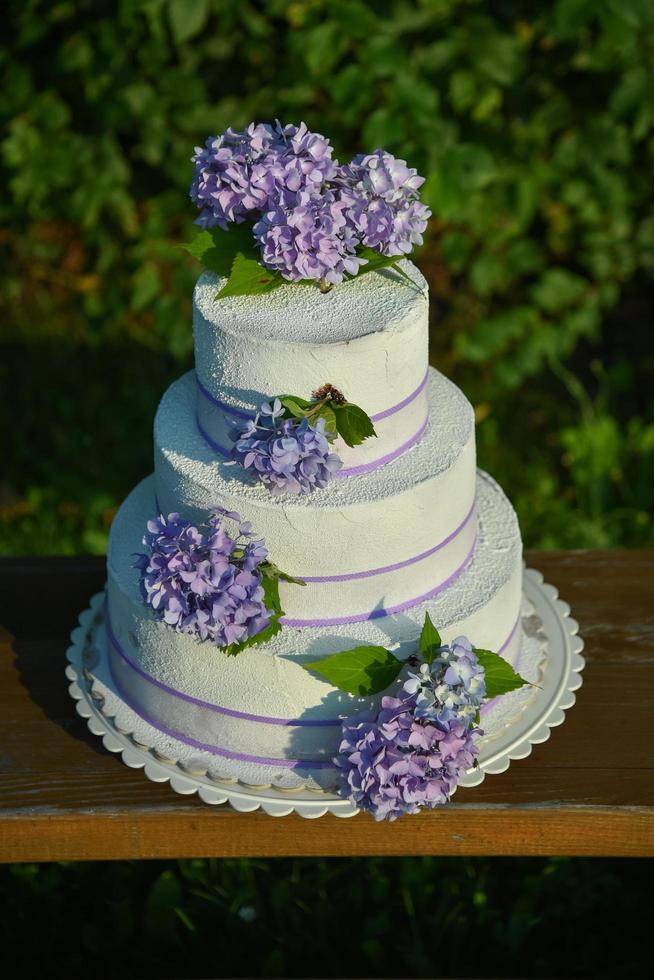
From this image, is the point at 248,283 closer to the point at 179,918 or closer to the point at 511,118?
the point at 179,918

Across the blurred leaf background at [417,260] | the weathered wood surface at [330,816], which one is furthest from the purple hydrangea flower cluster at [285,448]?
the blurred leaf background at [417,260]

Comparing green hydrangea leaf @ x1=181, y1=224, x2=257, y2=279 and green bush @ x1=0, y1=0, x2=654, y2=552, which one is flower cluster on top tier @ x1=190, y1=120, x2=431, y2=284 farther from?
green bush @ x1=0, y1=0, x2=654, y2=552

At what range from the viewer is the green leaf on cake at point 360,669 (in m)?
1.98

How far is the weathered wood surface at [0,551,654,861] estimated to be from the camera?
2.17m

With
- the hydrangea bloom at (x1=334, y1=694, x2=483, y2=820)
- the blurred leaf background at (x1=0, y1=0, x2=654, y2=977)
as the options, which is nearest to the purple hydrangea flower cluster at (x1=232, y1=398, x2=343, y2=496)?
the hydrangea bloom at (x1=334, y1=694, x2=483, y2=820)

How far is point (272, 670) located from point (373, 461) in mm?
373

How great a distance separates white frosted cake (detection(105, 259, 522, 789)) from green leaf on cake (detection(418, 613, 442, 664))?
93 mm

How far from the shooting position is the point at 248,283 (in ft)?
6.54

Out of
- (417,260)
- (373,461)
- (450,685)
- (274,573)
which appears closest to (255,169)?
(373,461)

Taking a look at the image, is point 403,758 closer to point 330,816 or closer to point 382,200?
point 330,816

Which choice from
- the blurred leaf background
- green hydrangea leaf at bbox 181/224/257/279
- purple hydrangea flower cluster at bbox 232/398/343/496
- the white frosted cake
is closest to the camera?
purple hydrangea flower cluster at bbox 232/398/343/496

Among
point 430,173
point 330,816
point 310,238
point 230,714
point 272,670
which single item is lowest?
point 330,816

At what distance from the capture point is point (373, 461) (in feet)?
6.63

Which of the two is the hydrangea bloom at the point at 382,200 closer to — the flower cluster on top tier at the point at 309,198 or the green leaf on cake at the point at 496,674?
the flower cluster on top tier at the point at 309,198
